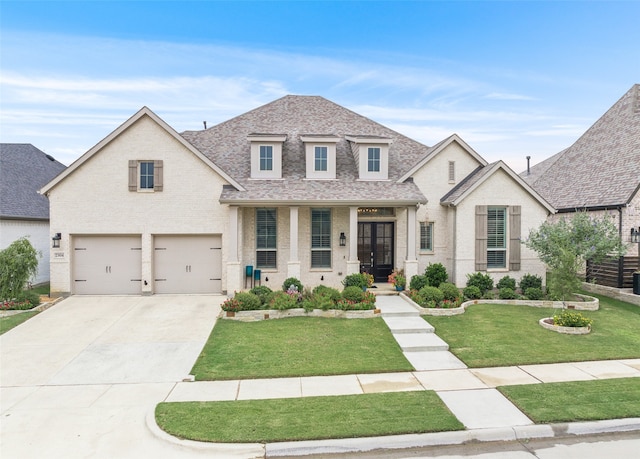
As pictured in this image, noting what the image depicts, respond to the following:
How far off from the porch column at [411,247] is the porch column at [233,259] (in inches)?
269

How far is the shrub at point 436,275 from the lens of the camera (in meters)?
14.8

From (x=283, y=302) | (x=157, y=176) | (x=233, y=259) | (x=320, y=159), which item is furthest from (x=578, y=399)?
(x=157, y=176)

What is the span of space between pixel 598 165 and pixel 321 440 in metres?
21.2

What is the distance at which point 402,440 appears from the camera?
565cm

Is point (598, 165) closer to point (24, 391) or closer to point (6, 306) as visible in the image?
point (24, 391)

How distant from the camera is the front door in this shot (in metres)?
16.7

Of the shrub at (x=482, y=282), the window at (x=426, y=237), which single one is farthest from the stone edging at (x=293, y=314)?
the window at (x=426, y=237)

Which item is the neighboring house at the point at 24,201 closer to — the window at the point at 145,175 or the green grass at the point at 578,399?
the window at the point at 145,175

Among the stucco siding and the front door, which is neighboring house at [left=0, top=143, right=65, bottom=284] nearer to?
the stucco siding

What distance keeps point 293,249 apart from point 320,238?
1724 millimetres

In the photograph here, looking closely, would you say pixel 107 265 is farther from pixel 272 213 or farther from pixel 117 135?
pixel 272 213

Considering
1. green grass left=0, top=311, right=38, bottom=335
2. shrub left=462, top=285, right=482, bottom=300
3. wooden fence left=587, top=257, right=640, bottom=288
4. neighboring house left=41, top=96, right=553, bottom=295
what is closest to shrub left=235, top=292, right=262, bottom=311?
neighboring house left=41, top=96, right=553, bottom=295

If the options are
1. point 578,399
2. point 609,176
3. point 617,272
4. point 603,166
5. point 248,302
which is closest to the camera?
point 578,399

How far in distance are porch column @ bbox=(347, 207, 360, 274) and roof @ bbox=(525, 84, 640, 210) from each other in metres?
11.4
